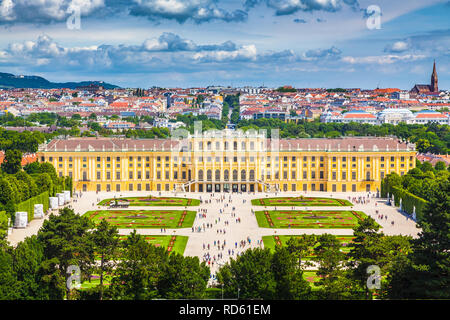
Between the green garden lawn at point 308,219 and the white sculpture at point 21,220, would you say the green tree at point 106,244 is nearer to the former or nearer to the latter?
the white sculpture at point 21,220

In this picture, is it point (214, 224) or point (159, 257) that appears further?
point (214, 224)

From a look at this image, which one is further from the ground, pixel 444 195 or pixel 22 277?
pixel 444 195

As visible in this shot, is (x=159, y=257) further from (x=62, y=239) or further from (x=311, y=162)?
(x=311, y=162)

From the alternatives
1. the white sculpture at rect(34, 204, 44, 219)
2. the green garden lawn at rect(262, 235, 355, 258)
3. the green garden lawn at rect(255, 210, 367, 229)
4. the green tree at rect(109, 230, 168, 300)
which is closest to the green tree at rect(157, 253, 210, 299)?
the green tree at rect(109, 230, 168, 300)

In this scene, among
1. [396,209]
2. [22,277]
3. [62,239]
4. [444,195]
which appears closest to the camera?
[444,195]

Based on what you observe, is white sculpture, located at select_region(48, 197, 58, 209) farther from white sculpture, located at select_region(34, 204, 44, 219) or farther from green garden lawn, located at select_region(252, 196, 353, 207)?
green garden lawn, located at select_region(252, 196, 353, 207)

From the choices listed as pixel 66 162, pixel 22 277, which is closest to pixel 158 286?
pixel 22 277

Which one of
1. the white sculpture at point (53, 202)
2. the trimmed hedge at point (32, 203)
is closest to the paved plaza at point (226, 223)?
the trimmed hedge at point (32, 203)
